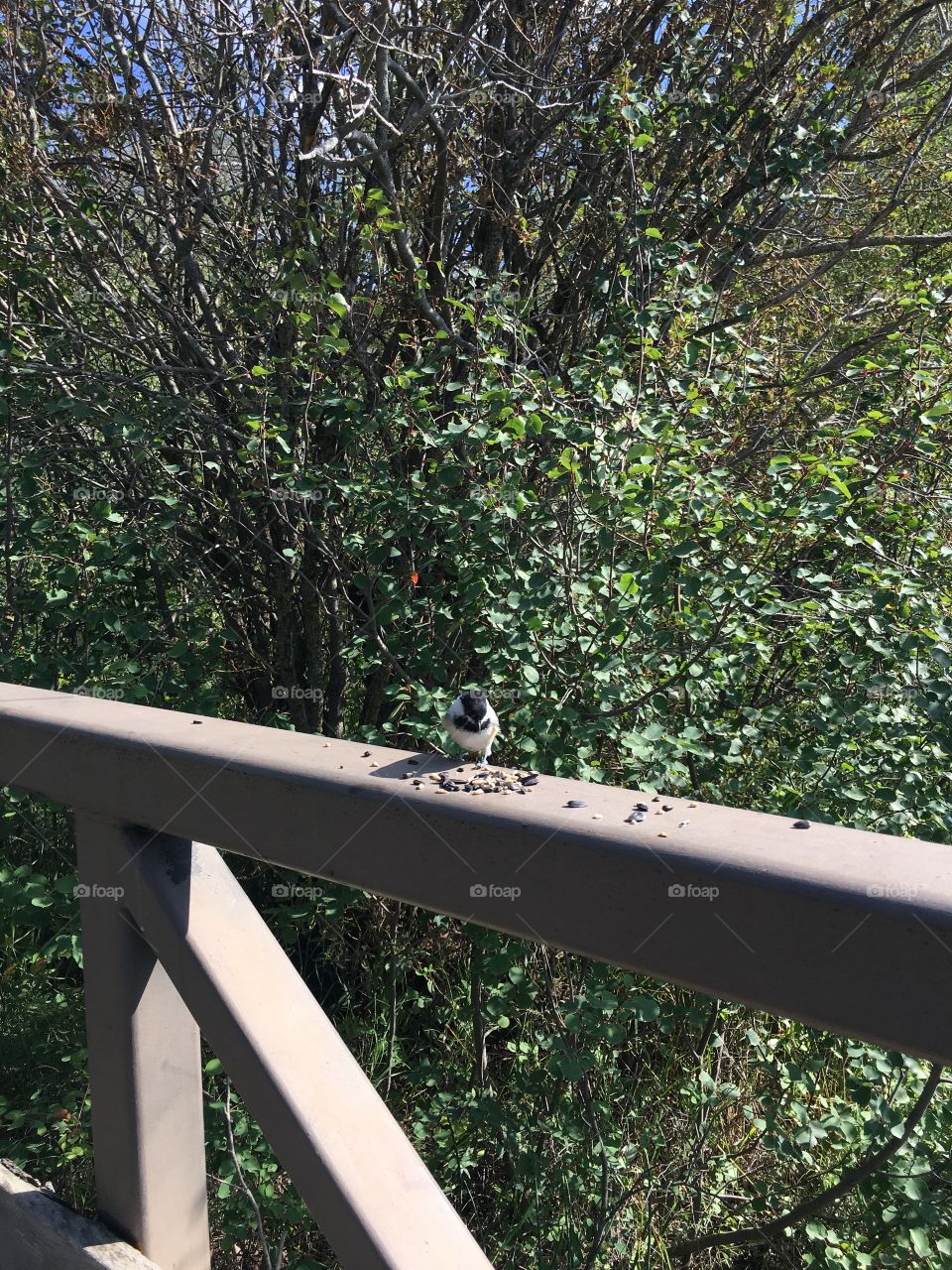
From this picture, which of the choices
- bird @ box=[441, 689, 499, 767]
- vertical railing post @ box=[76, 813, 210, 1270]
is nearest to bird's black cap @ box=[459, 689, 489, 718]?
bird @ box=[441, 689, 499, 767]

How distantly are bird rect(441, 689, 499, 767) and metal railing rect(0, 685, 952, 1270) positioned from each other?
65 centimetres

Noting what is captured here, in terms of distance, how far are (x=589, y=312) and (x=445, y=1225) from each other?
376cm

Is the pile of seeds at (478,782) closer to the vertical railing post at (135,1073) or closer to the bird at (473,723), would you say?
the vertical railing post at (135,1073)

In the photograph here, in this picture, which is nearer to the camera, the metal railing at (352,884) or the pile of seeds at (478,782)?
the metal railing at (352,884)

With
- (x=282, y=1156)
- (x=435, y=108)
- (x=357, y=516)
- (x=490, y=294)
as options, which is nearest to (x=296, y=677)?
(x=357, y=516)

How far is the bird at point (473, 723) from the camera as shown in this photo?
187 cm

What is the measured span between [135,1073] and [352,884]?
45 cm

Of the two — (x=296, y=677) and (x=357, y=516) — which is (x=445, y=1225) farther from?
(x=296, y=677)

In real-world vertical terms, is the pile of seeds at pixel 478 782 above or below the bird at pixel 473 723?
above

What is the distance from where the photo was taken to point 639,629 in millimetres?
2807

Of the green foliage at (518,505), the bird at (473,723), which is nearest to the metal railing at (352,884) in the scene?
the bird at (473,723)

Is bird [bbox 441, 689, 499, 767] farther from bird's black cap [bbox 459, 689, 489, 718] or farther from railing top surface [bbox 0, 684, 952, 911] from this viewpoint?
railing top surface [bbox 0, 684, 952, 911]

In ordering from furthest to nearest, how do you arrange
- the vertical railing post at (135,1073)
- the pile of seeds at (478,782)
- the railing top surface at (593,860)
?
1. the vertical railing post at (135,1073)
2. the pile of seeds at (478,782)
3. the railing top surface at (593,860)

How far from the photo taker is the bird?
Result: 6.13 feet
